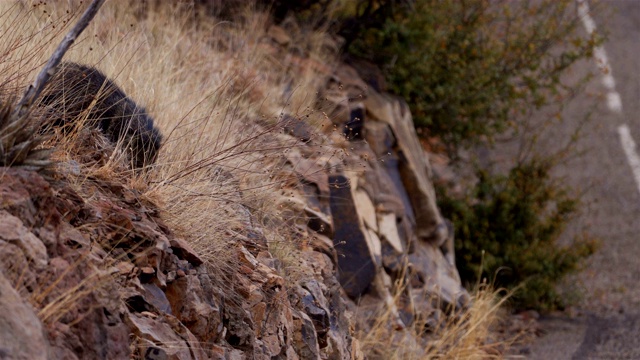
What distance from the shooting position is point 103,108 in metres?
4.53

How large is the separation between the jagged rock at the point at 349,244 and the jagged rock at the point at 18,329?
375 centimetres

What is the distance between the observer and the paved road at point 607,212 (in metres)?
7.89

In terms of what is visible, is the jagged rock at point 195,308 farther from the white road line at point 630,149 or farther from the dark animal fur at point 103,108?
the white road line at point 630,149

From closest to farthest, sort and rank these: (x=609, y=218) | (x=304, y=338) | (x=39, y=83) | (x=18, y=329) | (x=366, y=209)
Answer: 1. (x=18, y=329)
2. (x=39, y=83)
3. (x=304, y=338)
4. (x=366, y=209)
5. (x=609, y=218)

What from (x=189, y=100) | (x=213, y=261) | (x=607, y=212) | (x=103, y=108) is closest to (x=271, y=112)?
(x=189, y=100)

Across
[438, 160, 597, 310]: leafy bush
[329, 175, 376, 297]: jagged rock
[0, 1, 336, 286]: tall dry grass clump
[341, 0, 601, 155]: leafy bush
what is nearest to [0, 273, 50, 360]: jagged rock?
[0, 1, 336, 286]: tall dry grass clump

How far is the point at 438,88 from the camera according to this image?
9.46 m

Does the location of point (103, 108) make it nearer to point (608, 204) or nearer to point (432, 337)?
point (432, 337)

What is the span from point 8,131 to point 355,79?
552 cm

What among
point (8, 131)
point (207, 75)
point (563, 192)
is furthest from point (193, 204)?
point (563, 192)

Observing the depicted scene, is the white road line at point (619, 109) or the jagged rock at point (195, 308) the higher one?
the jagged rock at point (195, 308)

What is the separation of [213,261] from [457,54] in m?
6.18

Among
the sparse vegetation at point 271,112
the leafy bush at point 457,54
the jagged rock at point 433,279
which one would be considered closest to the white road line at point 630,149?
the sparse vegetation at point 271,112

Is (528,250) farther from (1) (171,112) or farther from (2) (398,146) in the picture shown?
(1) (171,112)
